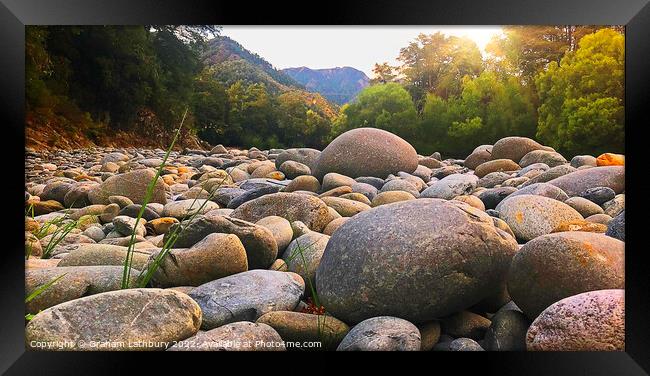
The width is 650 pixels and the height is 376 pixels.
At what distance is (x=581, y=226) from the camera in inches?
112

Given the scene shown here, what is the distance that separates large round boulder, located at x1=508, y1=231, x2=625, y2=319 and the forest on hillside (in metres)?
0.64

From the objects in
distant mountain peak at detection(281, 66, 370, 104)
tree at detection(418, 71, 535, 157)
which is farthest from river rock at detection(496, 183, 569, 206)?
distant mountain peak at detection(281, 66, 370, 104)

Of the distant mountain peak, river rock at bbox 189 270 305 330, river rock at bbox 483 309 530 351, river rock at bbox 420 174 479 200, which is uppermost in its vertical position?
the distant mountain peak

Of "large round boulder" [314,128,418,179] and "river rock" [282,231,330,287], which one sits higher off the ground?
"large round boulder" [314,128,418,179]

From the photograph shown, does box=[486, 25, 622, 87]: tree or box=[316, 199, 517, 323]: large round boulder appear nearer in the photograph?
box=[316, 199, 517, 323]: large round boulder

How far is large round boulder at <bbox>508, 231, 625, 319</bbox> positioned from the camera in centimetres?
255

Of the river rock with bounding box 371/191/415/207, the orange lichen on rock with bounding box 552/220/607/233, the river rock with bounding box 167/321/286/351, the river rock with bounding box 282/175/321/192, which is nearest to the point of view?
the river rock with bounding box 167/321/286/351

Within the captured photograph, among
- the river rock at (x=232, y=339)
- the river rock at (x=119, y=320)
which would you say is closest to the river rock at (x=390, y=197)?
the river rock at (x=232, y=339)

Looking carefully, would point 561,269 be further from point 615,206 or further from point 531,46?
point 531,46

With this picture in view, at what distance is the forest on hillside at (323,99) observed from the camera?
9.06 feet

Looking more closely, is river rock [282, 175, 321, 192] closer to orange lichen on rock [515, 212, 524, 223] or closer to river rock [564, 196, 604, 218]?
orange lichen on rock [515, 212, 524, 223]

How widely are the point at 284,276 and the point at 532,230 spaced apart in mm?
1555

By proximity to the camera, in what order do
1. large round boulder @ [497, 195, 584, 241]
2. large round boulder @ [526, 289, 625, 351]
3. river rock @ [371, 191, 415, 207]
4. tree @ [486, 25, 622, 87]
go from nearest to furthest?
large round boulder @ [526, 289, 625, 351] → tree @ [486, 25, 622, 87] → large round boulder @ [497, 195, 584, 241] → river rock @ [371, 191, 415, 207]

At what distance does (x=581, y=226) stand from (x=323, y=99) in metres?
1.74
